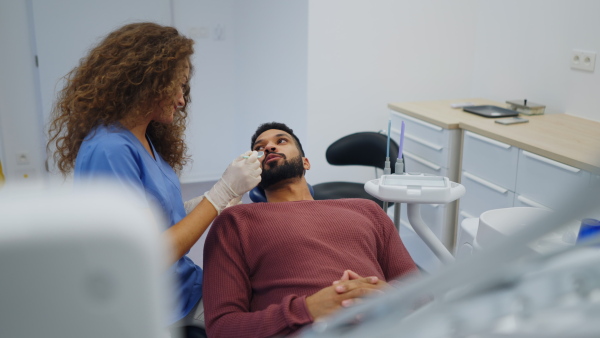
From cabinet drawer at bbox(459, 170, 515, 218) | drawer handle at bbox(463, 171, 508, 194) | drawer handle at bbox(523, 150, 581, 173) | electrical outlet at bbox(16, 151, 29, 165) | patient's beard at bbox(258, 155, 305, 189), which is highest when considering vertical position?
patient's beard at bbox(258, 155, 305, 189)

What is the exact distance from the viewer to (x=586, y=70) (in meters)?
2.84

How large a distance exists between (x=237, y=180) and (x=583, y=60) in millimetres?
2002

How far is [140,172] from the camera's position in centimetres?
154

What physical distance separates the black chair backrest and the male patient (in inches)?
47.0

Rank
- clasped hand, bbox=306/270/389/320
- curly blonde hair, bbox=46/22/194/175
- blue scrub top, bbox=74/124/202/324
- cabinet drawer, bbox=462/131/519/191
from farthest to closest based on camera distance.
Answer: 1. cabinet drawer, bbox=462/131/519/191
2. curly blonde hair, bbox=46/22/194/175
3. blue scrub top, bbox=74/124/202/324
4. clasped hand, bbox=306/270/389/320

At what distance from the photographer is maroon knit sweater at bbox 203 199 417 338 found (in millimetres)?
1462

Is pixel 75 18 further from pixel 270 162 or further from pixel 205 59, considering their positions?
pixel 270 162

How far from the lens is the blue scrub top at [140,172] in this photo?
56.6 inches

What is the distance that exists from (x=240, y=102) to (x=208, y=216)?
3.25 m

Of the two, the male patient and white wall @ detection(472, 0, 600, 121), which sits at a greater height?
white wall @ detection(472, 0, 600, 121)

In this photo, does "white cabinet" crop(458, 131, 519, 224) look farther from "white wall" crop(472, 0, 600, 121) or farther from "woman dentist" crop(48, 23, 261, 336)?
"woman dentist" crop(48, 23, 261, 336)

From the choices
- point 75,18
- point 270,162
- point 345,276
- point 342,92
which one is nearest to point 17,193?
point 345,276

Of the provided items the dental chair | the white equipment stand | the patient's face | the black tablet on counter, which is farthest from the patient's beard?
the black tablet on counter

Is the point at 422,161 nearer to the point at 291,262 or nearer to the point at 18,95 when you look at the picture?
the point at 291,262
